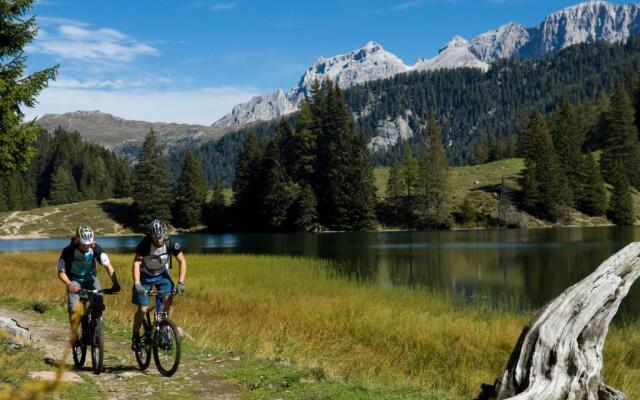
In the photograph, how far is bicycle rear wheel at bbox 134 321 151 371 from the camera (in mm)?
10520

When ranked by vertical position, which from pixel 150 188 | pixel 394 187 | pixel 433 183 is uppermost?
pixel 150 188

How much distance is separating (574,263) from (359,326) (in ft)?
86.0

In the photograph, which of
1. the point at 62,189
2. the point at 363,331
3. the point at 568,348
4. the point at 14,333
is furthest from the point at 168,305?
the point at 62,189

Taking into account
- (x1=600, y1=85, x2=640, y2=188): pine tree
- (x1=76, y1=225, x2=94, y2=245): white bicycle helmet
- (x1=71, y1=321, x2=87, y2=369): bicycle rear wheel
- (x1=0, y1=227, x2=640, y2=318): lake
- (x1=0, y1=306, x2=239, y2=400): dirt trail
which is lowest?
(x1=0, y1=227, x2=640, y2=318): lake

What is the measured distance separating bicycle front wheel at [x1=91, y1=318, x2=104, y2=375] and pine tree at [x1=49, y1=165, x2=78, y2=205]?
164m

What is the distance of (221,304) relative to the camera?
21359 mm

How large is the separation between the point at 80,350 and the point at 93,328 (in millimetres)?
1089

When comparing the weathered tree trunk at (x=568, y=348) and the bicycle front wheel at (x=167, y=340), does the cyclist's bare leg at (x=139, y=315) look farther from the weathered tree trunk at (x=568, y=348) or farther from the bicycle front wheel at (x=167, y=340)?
the weathered tree trunk at (x=568, y=348)

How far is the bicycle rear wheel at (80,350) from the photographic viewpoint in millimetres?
10578

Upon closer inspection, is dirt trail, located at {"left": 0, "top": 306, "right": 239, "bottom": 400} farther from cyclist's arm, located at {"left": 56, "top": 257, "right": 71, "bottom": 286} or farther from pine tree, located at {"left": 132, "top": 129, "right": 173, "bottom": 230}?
pine tree, located at {"left": 132, "top": 129, "right": 173, "bottom": 230}

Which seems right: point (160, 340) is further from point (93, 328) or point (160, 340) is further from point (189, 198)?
point (189, 198)

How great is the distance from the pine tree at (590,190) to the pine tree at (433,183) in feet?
74.7

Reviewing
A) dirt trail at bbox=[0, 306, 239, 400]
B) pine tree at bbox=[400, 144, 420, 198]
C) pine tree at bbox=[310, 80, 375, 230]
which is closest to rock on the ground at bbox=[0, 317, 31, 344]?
dirt trail at bbox=[0, 306, 239, 400]

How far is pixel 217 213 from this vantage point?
118 metres
